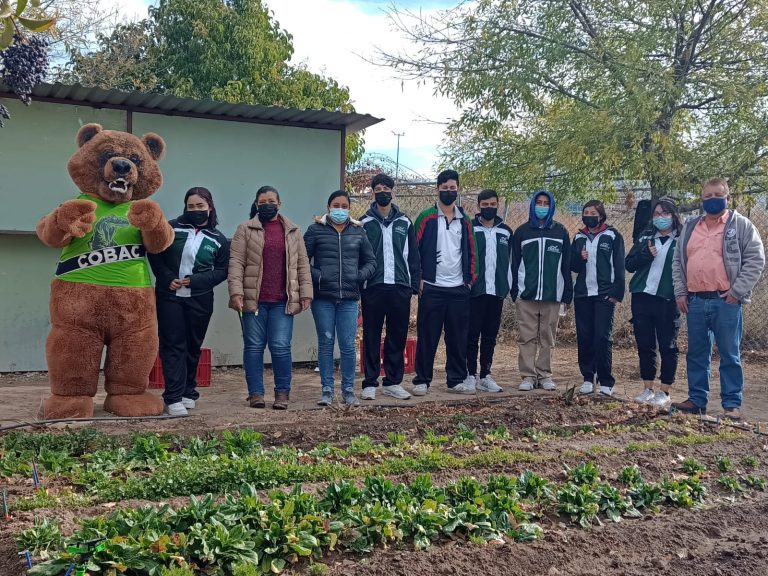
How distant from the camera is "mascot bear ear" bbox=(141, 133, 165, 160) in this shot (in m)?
6.82

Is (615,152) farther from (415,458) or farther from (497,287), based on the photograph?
(415,458)

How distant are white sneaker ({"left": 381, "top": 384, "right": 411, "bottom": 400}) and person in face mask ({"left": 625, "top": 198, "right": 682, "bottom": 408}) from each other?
2.22 m

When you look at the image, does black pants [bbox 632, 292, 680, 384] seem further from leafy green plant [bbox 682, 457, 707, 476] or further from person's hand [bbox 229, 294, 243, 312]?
person's hand [bbox 229, 294, 243, 312]

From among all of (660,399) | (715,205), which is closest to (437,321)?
(660,399)

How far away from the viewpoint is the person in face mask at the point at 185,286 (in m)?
6.64


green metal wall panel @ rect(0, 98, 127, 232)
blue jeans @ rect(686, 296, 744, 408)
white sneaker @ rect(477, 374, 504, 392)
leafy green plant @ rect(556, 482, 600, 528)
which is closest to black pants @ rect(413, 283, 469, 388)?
white sneaker @ rect(477, 374, 504, 392)

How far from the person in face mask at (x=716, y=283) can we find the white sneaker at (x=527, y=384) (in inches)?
58.3

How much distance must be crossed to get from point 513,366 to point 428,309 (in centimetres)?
265

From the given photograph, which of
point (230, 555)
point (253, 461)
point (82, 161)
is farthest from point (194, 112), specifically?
point (230, 555)

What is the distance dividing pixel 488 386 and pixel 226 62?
963 cm

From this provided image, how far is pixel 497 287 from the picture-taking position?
7.93m

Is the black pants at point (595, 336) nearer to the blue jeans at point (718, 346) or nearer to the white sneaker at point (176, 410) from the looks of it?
the blue jeans at point (718, 346)

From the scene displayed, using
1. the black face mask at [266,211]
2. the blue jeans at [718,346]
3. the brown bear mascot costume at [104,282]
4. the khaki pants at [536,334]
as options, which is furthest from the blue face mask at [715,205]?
the brown bear mascot costume at [104,282]

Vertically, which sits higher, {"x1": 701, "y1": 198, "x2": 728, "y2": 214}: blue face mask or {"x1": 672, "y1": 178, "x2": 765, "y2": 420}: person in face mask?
{"x1": 701, "y1": 198, "x2": 728, "y2": 214}: blue face mask
